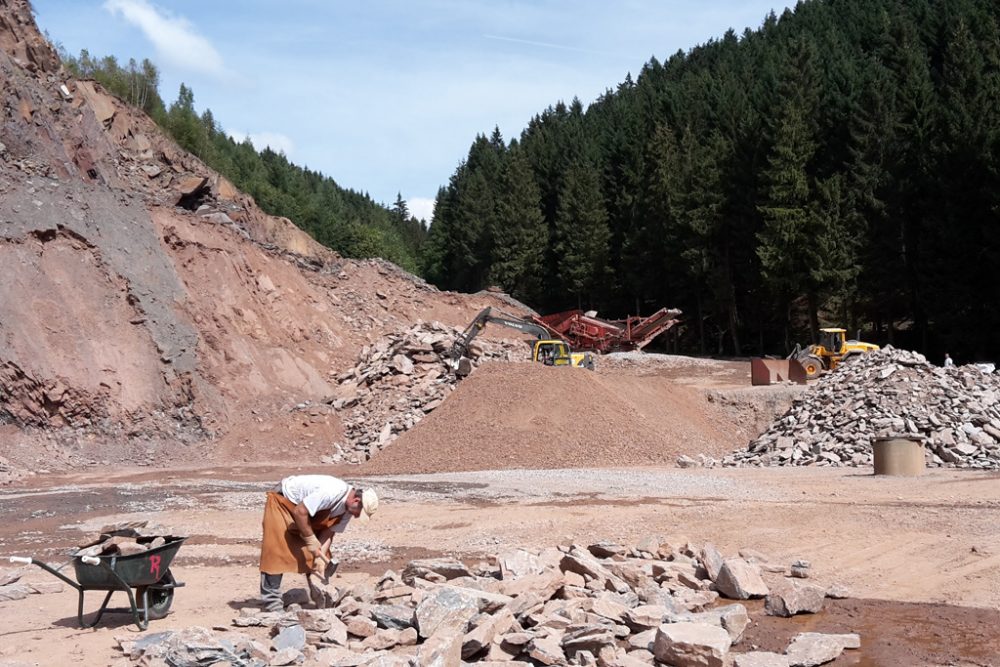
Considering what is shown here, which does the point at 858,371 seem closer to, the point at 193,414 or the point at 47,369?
the point at 193,414

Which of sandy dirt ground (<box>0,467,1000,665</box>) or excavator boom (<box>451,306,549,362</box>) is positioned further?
excavator boom (<box>451,306,549,362</box>)

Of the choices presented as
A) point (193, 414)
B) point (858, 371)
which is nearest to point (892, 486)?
point (858, 371)

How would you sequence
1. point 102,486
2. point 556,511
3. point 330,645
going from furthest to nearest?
point 102,486 < point 556,511 < point 330,645

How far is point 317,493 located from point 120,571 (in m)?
1.65

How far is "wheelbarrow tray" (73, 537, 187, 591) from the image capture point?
741 cm

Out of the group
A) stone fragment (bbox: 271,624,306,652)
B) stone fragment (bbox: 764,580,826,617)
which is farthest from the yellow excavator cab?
stone fragment (bbox: 271,624,306,652)

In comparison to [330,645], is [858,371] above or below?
above

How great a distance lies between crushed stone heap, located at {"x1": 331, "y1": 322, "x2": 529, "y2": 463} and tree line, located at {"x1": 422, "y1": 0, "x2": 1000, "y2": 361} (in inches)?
740

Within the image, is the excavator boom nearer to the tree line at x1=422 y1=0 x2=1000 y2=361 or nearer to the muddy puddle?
the tree line at x1=422 y1=0 x2=1000 y2=361

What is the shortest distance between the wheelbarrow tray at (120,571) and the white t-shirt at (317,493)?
1146mm

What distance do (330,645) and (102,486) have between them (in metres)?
12.6

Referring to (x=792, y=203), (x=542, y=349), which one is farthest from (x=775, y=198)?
(x=542, y=349)

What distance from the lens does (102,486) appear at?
17828 millimetres

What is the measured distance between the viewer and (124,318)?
2422 cm
